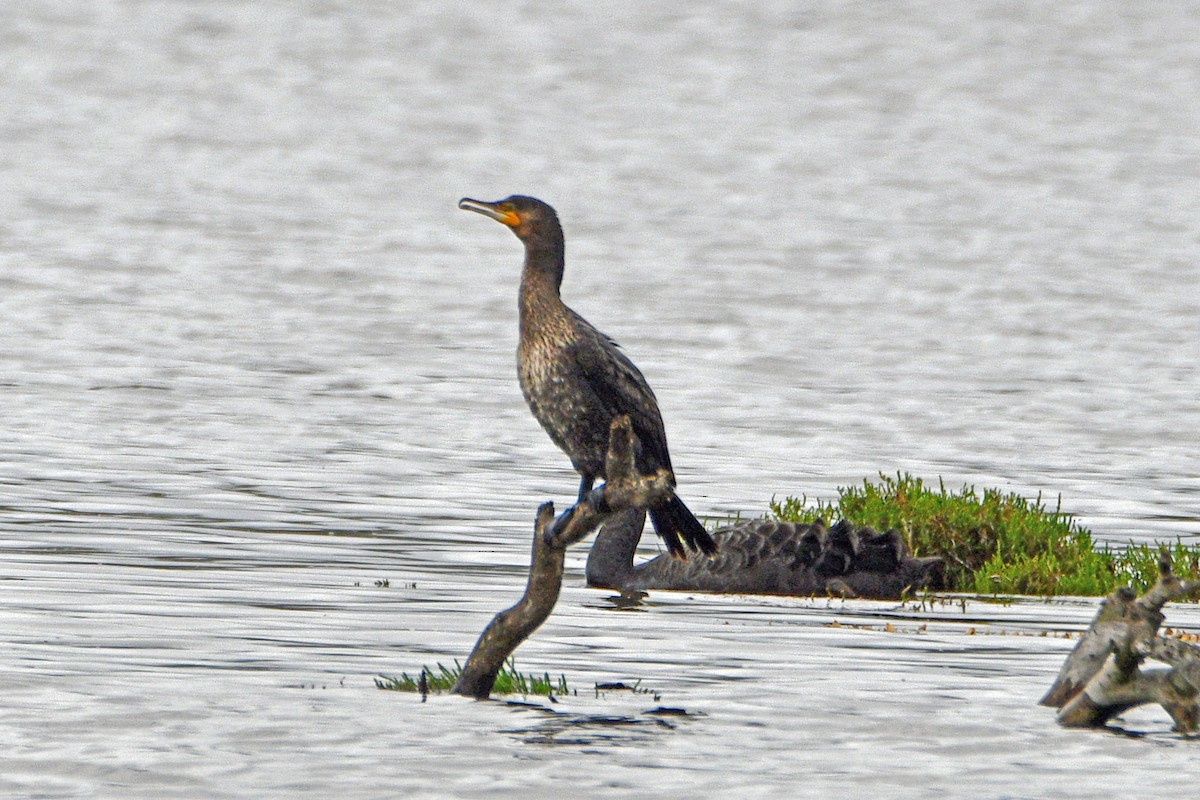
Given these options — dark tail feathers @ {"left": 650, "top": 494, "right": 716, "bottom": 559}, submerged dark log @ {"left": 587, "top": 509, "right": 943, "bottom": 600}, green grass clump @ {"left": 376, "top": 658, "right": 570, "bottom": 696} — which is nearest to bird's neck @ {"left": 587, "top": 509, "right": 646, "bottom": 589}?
submerged dark log @ {"left": 587, "top": 509, "right": 943, "bottom": 600}

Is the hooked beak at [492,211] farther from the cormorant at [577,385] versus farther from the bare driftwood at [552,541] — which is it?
the bare driftwood at [552,541]

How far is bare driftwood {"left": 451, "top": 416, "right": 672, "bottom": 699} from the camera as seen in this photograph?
13.2m

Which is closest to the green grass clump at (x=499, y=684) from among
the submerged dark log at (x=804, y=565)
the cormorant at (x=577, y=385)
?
the cormorant at (x=577, y=385)

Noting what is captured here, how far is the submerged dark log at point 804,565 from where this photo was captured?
20.3m

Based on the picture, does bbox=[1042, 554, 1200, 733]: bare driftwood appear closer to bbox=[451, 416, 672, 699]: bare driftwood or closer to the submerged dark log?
bbox=[451, 416, 672, 699]: bare driftwood

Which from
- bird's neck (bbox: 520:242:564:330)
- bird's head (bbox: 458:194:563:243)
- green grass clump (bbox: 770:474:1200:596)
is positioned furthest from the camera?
green grass clump (bbox: 770:474:1200:596)

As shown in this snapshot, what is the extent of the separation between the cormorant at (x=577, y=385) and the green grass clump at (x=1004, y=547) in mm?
2860

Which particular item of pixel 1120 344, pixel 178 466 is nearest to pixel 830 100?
pixel 1120 344

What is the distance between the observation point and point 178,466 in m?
31.0

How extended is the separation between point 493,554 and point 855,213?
8724cm

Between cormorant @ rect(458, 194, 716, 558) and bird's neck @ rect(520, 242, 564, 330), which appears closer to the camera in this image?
cormorant @ rect(458, 194, 716, 558)

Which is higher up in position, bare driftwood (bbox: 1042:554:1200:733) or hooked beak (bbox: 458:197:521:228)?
hooked beak (bbox: 458:197:521:228)

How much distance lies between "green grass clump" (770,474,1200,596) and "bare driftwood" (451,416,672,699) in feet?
21.9

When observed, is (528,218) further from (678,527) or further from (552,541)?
(552,541)
